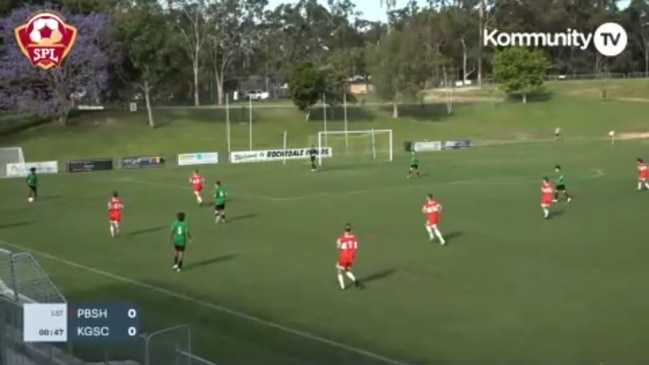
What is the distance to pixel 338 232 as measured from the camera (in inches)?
1244

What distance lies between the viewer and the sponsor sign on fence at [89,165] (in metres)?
67.4

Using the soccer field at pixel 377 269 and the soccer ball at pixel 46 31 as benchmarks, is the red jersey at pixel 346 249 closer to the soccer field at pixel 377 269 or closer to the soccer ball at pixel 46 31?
the soccer field at pixel 377 269

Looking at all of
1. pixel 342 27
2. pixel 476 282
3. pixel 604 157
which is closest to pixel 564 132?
pixel 604 157

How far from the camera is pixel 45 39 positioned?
8138cm

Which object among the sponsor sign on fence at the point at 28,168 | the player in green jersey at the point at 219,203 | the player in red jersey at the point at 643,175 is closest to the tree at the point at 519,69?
the sponsor sign on fence at the point at 28,168

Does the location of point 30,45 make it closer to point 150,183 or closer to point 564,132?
point 150,183

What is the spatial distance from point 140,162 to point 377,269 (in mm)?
49750

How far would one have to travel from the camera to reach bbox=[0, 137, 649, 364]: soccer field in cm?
1711

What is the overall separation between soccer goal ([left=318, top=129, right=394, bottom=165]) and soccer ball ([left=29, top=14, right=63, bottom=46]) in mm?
25146

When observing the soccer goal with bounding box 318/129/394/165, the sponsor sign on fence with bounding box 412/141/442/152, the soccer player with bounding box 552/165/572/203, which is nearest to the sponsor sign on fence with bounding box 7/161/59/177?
the soccer goal with bounding box 318/129/394/165

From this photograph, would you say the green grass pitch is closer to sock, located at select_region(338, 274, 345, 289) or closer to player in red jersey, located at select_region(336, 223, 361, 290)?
sock, located at select_region(338, 274, 345, 289)

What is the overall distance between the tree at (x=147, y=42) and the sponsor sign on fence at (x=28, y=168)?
21.5m

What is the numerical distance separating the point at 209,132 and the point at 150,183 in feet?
Answer: 113

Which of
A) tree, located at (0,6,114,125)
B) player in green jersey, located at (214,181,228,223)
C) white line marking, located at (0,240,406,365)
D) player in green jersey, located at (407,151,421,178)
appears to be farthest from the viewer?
tree, located at (0,6,114,125)
